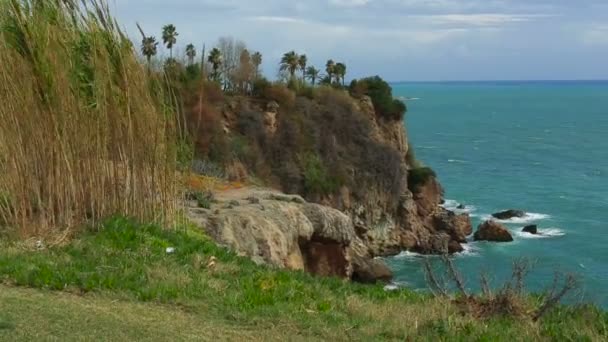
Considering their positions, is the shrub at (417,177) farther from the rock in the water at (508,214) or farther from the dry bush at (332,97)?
the dry bush at (332,97)

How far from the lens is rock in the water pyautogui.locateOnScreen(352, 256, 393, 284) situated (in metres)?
31.0

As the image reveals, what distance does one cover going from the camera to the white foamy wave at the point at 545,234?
4419 cm

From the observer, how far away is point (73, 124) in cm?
953

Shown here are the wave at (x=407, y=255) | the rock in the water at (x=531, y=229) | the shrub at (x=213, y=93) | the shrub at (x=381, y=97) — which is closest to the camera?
the shrub at (x=213, y=93)

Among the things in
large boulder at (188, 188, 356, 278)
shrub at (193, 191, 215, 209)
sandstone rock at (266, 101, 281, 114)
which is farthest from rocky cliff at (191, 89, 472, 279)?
shrub at (193, 191, 215, 209)

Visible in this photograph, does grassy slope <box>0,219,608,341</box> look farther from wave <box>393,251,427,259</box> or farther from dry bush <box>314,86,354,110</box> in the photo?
dry bush <box>314,86,354,110</box>

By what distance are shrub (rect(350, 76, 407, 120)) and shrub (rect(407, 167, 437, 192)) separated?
3.22m

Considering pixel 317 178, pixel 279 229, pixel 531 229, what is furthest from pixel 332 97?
pixel 279 229

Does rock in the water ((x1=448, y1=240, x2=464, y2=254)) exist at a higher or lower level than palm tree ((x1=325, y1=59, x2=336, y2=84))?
lower

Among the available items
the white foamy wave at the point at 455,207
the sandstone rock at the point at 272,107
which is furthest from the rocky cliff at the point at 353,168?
the white foamy wave at the point at 455,207

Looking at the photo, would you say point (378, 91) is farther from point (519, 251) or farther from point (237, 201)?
point (237, 201)

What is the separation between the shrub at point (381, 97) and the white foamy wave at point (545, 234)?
9.47 meters

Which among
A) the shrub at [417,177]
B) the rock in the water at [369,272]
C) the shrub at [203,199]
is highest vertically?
the shrub at [203,199]

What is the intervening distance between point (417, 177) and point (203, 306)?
1620 inches
